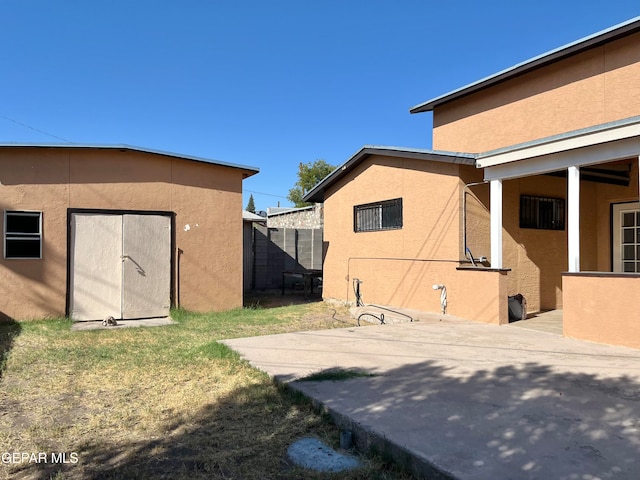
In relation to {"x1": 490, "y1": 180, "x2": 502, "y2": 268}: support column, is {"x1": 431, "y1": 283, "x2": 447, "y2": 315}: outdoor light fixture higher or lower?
lower

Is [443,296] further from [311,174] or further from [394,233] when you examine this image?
[311,174]

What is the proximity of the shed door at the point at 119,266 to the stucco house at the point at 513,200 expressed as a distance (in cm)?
491

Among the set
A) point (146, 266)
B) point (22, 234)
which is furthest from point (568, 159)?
point (22, 234)

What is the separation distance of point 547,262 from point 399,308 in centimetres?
335

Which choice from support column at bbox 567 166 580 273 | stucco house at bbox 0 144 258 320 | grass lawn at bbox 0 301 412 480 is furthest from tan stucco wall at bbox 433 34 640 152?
grass lawn at bbox 0 301 412 480

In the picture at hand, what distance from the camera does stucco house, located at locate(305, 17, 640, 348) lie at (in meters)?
8.21

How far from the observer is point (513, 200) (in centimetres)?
948

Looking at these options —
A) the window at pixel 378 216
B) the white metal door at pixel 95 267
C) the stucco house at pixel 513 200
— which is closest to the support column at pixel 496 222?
the stucco house at pixel 513 200

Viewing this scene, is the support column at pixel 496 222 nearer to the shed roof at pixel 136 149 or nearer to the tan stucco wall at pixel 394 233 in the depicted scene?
the tan stucco wall at pixel 394 233

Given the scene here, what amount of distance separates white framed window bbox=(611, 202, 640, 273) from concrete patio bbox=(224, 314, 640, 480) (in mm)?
4700

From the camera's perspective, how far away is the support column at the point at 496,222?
846cm

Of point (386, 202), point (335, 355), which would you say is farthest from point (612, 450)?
point (386, 202)

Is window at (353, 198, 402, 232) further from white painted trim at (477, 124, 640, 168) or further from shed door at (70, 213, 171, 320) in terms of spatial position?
shed door at (70, 213, 171, 320)

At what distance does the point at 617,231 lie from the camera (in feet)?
34.7
